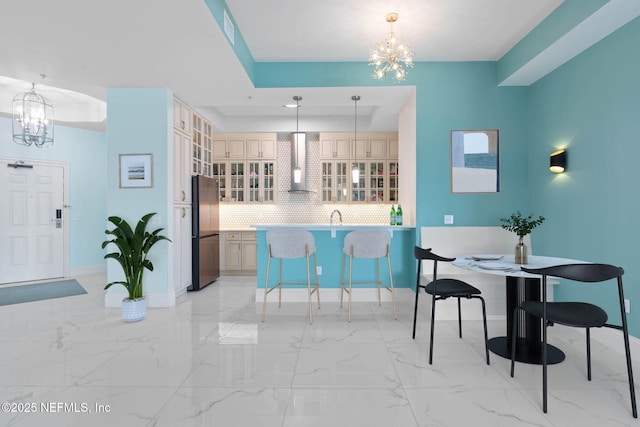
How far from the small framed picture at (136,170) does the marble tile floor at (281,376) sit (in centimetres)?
155

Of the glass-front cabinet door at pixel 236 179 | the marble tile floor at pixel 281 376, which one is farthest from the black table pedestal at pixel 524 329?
the glass-front cabinet door at pixel 236 179

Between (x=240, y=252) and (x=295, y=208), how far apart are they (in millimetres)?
1339

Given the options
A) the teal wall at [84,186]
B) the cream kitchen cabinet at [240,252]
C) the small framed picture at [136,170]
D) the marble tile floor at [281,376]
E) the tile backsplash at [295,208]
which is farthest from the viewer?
the tile backsplash at [295,208]

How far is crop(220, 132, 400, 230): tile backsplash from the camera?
6.64m

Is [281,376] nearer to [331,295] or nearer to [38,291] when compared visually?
[331,295]

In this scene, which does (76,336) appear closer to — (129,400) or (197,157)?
(129,400)

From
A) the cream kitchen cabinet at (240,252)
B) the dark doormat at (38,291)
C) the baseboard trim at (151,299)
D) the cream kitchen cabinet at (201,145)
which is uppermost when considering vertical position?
the cream kitchen cabinet at (201,145)

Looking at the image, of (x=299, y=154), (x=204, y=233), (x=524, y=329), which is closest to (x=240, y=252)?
(x=204, y=233)

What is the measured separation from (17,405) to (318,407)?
1777mm

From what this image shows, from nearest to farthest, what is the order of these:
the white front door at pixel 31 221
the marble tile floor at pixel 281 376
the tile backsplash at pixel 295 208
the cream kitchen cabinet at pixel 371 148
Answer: the marble tile floor at pixel 281 376 → the white front door at pixel 31 221 → the cream kitchen cabinet at pixel 371 148 → the tile backsplash at pixel 295 208

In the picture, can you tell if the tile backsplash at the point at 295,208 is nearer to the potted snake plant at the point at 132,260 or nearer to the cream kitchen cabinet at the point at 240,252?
the cream kitchen cabinet at the point at 240,252

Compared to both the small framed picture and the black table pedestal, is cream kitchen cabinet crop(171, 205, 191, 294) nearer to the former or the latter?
the small framed picture

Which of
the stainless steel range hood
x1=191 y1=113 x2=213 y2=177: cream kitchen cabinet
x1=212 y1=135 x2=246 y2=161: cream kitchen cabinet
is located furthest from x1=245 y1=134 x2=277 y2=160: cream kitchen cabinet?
x1=191 y1=113 x2=213 y2=177: cream kitchen cabinet

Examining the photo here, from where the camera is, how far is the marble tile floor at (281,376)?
6.27 feet
